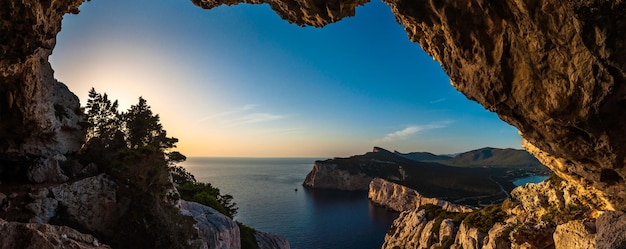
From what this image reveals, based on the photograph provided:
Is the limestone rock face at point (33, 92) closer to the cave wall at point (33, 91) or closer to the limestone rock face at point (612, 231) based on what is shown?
the cave wall at point (33, 91)

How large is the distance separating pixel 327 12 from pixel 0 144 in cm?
2250

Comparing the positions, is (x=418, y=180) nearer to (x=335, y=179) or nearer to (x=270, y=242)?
(x=335, y=179)

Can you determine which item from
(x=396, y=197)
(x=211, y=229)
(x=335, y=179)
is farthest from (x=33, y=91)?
(x=335, y=179)

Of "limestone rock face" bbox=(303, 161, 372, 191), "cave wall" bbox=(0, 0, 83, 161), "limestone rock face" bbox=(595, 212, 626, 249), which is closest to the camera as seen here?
"limestone rock face" bbox=(595, 212, 626, 249)

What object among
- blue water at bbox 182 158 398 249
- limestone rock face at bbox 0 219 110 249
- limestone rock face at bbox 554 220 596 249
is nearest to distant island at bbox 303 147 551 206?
blue water at bbox 182 158 398 249

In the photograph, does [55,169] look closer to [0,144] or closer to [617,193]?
[0,144]

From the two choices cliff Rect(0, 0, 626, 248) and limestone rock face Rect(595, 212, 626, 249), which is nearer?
limestone rock face Rect(595, 212, 626, 249)

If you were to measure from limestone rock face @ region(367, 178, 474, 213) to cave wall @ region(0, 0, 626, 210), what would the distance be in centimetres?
8541

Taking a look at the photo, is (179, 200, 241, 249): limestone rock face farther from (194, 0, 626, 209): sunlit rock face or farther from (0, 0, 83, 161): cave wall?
(194, 0, 626, 209): sunlit rock face

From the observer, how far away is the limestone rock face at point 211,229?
2625 cm

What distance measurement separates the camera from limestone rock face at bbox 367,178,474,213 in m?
106

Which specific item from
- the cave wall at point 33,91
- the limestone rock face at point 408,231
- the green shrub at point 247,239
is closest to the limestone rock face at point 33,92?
the cave wall at point 33,91

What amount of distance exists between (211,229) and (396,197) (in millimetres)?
98411

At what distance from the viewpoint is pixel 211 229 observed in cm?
2789
